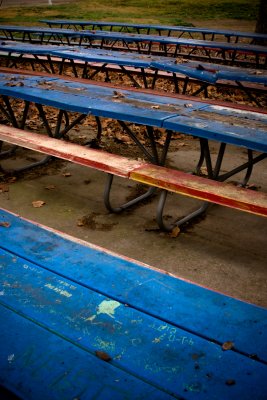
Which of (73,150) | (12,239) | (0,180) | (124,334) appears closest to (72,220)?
(73,150)

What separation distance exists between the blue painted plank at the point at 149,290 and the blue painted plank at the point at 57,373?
0.29m

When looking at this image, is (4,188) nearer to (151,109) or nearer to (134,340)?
(151,109)

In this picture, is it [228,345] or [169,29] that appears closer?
[228,345]

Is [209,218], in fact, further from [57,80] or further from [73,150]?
[57,80]

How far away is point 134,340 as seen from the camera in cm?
126

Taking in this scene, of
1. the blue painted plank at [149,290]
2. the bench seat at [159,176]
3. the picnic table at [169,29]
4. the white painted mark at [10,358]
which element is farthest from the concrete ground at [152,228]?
the picnic table at [169,29]

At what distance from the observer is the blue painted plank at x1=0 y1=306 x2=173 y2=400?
Answer: 1.07 metres

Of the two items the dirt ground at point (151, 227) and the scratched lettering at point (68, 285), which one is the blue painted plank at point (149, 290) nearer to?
the scratched lettering at point (68, 285)

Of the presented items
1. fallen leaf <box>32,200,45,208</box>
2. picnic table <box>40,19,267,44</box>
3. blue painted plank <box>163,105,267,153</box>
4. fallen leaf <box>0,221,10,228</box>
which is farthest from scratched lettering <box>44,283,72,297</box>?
picnic table <box>40,19,267,44</box>

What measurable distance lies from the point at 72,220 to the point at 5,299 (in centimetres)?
180

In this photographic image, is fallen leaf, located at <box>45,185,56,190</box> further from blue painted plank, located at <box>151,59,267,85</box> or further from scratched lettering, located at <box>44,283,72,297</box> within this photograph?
scratched lettering, located at <box>44,283,72,297</box>

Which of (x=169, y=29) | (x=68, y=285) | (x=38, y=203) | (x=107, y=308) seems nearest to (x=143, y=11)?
(x=169, y=29)

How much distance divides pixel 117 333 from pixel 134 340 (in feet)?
0.20

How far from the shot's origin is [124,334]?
129 cm
